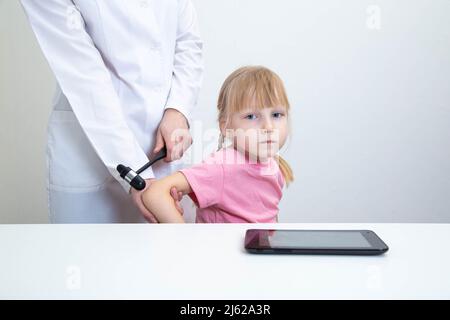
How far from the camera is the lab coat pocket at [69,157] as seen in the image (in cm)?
110

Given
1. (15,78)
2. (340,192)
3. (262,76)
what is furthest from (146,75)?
(340,192)

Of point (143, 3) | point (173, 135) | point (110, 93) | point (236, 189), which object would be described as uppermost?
point (143, 3)

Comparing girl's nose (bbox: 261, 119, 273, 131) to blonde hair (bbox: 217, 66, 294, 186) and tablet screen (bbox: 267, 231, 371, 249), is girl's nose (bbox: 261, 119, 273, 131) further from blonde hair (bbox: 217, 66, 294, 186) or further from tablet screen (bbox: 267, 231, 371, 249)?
tablet screen (bbox: 267, 231, 371, 249)

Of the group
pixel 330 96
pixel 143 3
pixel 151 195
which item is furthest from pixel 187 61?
pixel 330 96

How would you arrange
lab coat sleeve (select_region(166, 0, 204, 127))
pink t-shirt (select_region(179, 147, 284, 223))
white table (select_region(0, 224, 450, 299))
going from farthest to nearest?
lab coat sleeve (select_region(166, 0, 204, 127)), pink t-shirt (select_region(179, 147, 284, 223)), white table (select_region(0, 224, 450, 299))

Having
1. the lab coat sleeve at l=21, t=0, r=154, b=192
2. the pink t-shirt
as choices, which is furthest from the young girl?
the lab coat sleeve at l=21, t=0, r=154, b=192

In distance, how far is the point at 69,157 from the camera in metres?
1.10

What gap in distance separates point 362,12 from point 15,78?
134 centimetres

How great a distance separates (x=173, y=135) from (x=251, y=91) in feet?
0.67

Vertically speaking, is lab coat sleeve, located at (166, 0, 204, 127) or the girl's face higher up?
lab coat sleeve, located at (166, 0, 204, 127)

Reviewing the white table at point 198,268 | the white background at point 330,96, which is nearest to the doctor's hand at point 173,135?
the white table at point 198,268

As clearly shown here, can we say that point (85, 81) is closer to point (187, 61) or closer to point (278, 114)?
point (187, 61)

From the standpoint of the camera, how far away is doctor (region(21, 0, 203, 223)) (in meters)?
0.98
